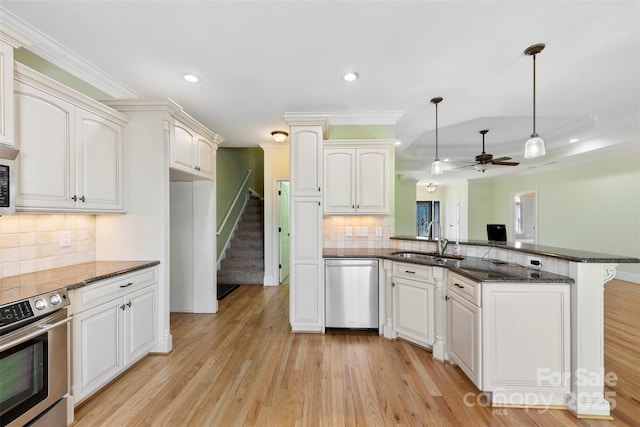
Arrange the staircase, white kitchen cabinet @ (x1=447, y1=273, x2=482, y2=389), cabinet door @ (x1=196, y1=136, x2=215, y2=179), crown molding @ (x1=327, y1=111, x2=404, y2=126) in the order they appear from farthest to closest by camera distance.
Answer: the staircase → crown molding @ (x1=327, y1=111, x2=404, y2=126) → cabinet door @ (x1=196, y1=136, x2=215, y2=179) → white kitchen cabinet @ (x1=447, y1=273, x2=482, y2=389)

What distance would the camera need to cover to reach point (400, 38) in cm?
206

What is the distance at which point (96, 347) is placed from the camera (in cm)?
199

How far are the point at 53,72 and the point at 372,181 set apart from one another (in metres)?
3.26

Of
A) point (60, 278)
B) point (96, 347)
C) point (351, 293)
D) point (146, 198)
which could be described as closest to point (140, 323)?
point (96, 347)

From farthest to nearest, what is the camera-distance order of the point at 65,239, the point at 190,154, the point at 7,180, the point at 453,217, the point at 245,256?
the point at 453,217 → the point at 245,256 → the point at 190,154 → the point at 65,239 → the point at 7,180

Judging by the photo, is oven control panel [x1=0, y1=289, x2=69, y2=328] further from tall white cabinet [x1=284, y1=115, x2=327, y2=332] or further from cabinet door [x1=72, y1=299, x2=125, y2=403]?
tall white cabinet [x1=284, y1=115, x2=327, y2=332]

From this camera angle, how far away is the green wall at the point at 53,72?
2.07 meters

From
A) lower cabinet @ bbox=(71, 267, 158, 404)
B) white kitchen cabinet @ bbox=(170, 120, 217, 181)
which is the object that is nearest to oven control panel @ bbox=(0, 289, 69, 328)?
lower cabinet @ bbox=(71, 267, 158, 404)

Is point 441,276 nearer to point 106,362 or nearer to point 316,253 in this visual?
point 316,253

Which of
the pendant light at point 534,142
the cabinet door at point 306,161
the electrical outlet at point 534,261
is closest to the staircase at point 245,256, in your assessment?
the cabinet door at point 306,161

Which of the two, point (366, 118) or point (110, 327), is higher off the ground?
point (366, 118)

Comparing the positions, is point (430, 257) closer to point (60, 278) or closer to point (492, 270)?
point (492, 270)

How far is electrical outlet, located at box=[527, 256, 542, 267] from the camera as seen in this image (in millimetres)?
2182

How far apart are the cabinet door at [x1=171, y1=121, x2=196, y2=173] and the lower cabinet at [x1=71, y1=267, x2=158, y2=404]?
1149 millimetres
